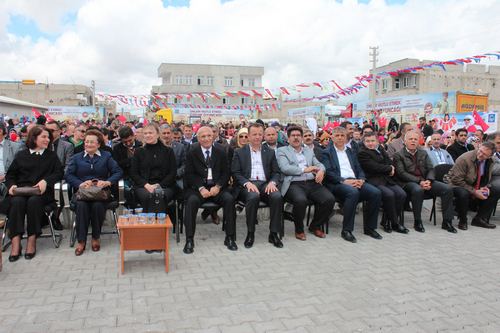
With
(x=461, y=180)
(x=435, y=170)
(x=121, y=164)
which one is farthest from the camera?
(x=435, y=170)

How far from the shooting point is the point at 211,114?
24.8 m

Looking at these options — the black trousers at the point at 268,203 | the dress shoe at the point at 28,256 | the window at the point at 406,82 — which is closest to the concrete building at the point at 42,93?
the window at the point at 406,82

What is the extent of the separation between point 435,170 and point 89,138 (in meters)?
5.86

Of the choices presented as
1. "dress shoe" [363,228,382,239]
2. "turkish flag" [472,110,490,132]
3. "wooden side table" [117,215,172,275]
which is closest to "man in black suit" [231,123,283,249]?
"wooden side table" [117,215,172,275]

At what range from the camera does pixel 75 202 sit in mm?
4539

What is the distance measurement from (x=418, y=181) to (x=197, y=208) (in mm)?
3713

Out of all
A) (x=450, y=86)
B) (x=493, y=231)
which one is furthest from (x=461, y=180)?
(x=450, y=86)

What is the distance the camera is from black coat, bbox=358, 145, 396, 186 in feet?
18.2

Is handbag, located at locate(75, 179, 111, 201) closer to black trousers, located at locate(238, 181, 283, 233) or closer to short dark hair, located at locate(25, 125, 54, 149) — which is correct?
short dark hair, located at locate(25, 125, 54, 149)

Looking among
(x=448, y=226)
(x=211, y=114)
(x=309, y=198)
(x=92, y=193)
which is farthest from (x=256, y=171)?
(x=211, y=114)

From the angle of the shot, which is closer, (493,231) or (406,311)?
(406,311)

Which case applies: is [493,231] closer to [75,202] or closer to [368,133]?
[368,133]

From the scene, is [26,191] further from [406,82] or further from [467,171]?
[406,82]

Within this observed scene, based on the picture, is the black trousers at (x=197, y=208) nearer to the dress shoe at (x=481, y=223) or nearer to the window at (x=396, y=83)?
the dress shoe at (x=481, y=223)
